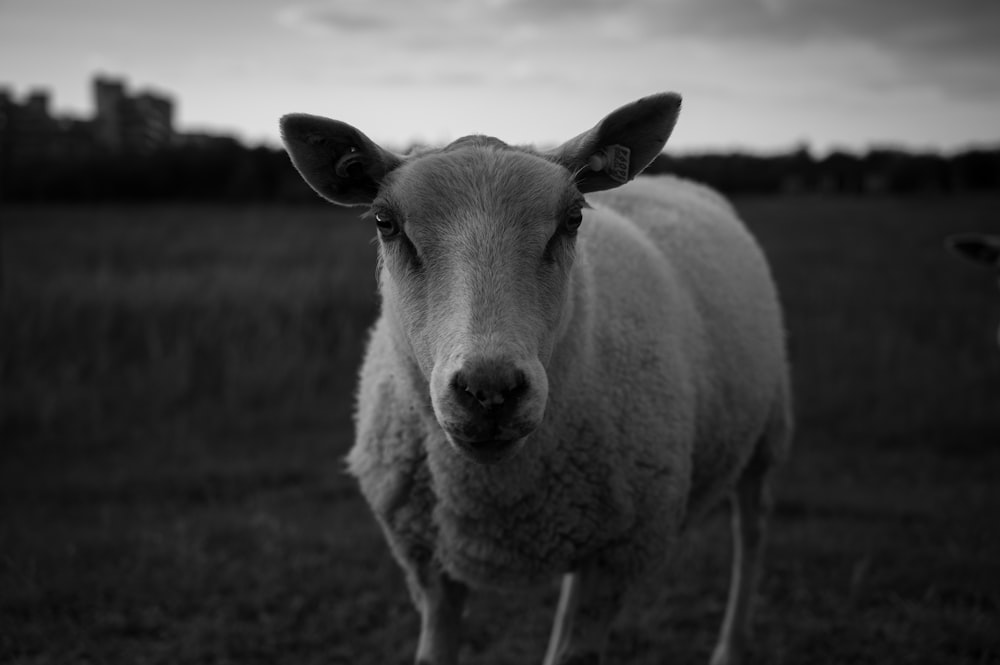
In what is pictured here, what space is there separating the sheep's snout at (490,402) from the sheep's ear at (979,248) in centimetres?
533

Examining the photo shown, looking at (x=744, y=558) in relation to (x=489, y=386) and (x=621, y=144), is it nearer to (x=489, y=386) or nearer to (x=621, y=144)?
(x=621, y=144)

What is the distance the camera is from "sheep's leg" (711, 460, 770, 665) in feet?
13.8

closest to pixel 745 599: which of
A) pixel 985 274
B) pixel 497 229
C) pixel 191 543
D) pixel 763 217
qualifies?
pixel 497 229

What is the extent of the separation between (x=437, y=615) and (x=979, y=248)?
5503 mm

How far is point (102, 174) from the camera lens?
108 ft

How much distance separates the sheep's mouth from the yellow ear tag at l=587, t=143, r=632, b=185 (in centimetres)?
113

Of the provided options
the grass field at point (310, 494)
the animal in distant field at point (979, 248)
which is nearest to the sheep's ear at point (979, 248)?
the animal in distant field at point (979, 248)

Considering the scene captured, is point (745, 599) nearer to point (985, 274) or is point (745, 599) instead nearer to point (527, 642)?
point (527, 642)

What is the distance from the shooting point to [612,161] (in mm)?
2777

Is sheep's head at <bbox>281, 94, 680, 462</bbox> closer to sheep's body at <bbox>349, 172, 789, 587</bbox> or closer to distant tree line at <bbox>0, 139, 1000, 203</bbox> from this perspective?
sheep's body at <bbox>349, 172, 789, 587</bbox>

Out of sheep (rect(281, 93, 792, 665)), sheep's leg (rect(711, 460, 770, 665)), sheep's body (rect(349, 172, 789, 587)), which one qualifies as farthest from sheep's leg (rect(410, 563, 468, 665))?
sheep's leg (rect(711, 460, 770, 665))

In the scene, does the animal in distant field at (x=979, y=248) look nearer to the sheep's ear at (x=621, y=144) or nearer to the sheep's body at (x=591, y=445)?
the sheep's body at (x=591, y=445)

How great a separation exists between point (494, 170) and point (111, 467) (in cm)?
595

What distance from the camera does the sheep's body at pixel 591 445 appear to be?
281 cm
